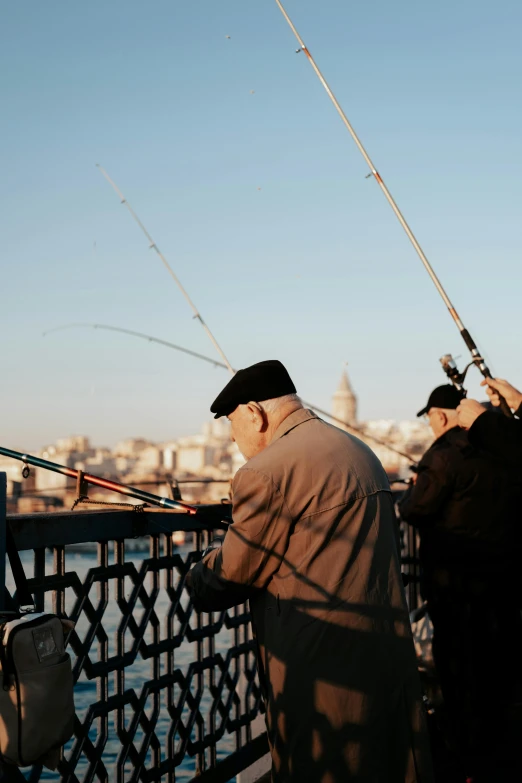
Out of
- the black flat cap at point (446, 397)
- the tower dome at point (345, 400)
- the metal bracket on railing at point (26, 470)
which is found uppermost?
the tower dome at point (345, 400)

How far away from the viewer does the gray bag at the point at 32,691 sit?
1.82 meters

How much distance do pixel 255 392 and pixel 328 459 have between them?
0.30 m

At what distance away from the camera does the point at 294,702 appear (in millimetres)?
2299

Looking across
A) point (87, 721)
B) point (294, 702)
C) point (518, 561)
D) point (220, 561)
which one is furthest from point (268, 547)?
point (518, 561)

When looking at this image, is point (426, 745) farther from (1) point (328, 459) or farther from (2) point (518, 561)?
(2) point (518, 561)

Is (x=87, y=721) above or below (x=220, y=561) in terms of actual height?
below

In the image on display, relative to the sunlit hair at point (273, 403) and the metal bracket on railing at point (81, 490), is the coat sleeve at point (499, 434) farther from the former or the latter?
the metal bracket on railing at point (81, 490)

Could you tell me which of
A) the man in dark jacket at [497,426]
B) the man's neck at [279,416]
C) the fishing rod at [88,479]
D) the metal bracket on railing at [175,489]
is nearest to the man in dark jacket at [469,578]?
the man in dark jacket at [497,426]

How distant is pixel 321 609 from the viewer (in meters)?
2.29

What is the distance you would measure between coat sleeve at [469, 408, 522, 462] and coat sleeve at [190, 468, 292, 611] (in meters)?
2.01

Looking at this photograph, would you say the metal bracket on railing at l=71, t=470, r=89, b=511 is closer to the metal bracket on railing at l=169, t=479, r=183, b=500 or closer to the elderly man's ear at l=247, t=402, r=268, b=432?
the elderly man's ear at l=247, t=402, r=268, b=432

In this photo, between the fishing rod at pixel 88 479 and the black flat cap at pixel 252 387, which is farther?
the fishing rod at pixel 88 479

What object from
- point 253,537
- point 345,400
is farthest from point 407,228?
point 345,400

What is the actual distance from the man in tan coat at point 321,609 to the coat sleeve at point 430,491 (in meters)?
2.07
